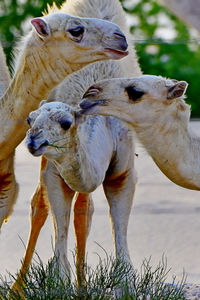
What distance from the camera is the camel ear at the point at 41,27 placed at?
540 cm

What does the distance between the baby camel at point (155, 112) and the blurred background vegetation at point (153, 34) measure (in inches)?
403

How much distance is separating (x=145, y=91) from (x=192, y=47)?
16.6 m

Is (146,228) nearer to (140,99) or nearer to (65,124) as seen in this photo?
(140,99)

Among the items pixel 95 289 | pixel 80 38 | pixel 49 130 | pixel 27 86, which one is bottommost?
pixel 95 289

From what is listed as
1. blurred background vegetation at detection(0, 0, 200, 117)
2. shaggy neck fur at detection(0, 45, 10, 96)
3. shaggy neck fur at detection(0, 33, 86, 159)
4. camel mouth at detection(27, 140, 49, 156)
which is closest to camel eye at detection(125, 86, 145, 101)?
shaggy neck fur at detection(0, 33, 86, 159)

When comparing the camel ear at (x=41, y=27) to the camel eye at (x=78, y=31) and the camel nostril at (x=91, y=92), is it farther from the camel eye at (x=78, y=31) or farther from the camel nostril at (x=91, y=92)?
the camel nostril at (x=91, y=92)

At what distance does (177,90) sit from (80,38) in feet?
2.05

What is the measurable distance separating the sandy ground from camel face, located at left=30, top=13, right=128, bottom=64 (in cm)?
188

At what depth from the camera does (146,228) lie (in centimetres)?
953

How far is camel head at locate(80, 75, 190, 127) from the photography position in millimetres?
5027

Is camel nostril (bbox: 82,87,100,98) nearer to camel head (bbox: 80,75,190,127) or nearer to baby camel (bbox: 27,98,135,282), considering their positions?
camel head (bbox: 80,75,190,127)

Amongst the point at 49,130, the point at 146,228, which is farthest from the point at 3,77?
the point at 146,228

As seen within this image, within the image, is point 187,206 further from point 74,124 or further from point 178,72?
point 178,72

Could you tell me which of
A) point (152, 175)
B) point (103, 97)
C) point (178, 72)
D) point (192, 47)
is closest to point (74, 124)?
point (103, 97)
